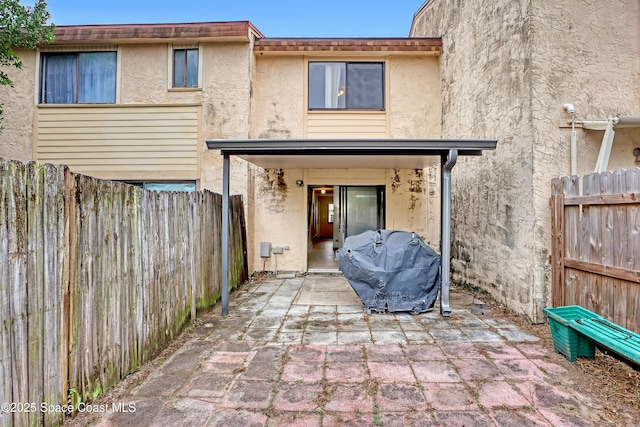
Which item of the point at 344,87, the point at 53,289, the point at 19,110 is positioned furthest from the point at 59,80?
the point at 53,289

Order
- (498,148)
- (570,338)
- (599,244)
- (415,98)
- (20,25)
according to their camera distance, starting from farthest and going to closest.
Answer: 1. (415,98)
2. (20,25)
3. (498,148)
4. (599,244)
5. (570,338)

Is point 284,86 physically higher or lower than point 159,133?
higher

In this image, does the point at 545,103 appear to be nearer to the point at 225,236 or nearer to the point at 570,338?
the point at 570,338

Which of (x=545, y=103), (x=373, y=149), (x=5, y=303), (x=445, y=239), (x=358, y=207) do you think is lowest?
(x=5, y=303)

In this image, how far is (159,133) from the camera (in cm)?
725

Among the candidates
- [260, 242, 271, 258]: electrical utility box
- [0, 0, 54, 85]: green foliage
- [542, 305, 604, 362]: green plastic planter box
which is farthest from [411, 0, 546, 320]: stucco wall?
[0, 0, 54, 85]: green foliage

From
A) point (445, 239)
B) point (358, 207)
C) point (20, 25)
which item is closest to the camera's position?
point (445, 239)

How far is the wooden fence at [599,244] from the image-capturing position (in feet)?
10.6

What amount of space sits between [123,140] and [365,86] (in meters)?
5.57

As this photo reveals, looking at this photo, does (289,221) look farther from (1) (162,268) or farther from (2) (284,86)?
(1) (162,268)

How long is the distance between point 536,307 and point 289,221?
4973 mm

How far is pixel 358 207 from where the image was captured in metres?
8.12

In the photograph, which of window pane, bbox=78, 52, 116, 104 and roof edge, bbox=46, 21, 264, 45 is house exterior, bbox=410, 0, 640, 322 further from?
window pane, bbox=78, 52, 116, 104

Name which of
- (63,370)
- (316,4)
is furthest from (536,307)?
(316,4)
